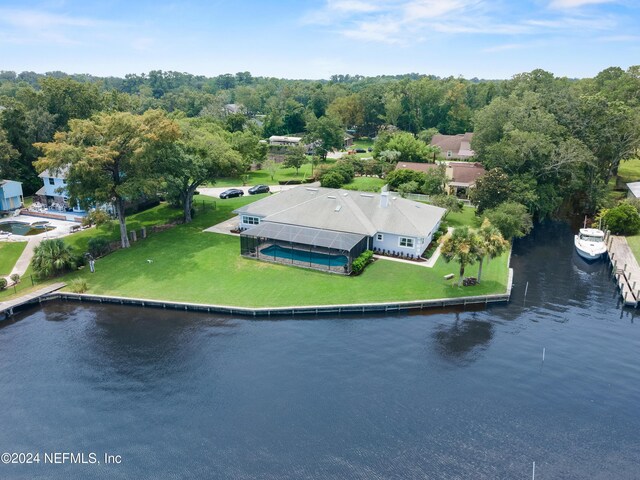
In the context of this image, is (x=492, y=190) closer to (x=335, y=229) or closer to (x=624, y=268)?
(x=624, y=268)

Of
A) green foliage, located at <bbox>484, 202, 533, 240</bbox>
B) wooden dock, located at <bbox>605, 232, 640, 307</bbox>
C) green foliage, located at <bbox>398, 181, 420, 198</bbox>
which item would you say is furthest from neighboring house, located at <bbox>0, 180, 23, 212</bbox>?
wooden dock, located at <bbox>605, 232, 640, 307</bbox>

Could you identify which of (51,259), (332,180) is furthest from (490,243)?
(332,180)

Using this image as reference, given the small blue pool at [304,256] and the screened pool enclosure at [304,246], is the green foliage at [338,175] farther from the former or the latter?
the small blue pool at [304,256]

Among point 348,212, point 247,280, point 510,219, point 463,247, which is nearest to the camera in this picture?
point 463,247

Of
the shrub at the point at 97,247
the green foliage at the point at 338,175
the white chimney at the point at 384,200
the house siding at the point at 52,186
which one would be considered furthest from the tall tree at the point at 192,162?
the green foliage at the point at 338,175

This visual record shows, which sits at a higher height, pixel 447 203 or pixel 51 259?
pixel 447 203

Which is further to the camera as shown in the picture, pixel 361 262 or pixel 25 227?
pixel 25 227

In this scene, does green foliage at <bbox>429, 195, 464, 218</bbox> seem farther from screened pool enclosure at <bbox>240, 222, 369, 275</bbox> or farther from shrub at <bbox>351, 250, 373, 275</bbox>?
shrub at <bbox>351, 250, 373, 275</bbox>
